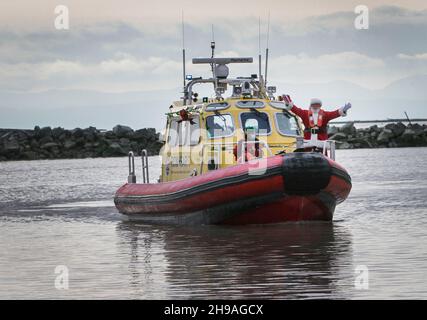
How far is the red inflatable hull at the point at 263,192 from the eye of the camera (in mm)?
14297

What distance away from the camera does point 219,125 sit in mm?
16188

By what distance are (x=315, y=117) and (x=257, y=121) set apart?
1.07 meters

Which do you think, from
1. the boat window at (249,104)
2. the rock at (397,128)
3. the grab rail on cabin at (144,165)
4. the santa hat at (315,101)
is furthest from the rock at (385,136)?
the santa hat at (315,101)

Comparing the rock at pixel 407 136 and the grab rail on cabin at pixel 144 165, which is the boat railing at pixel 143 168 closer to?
the grab rail on cabin at pixel 144 165

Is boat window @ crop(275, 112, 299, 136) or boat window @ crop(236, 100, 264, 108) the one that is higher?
boat window @ crop(236, 100, 264, 108)

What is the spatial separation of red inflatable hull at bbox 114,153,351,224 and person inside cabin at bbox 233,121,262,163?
1.59 ft

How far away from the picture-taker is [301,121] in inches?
649

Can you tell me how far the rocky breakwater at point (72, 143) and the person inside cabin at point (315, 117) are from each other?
49200 mm

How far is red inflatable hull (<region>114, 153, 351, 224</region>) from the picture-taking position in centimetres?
1430

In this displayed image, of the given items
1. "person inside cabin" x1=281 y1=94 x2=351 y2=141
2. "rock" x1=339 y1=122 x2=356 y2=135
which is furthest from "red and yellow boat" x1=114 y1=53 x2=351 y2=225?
"rock" x1=339 y1=122 x2=356 y2=135

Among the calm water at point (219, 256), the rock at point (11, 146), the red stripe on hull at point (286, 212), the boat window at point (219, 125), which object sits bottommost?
the calm water at point (219, 256)

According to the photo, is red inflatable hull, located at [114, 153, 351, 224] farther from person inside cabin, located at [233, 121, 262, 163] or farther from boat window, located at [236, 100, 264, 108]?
boat window, located at [236, 100, 264, 108]

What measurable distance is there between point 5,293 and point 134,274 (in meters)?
1.65
